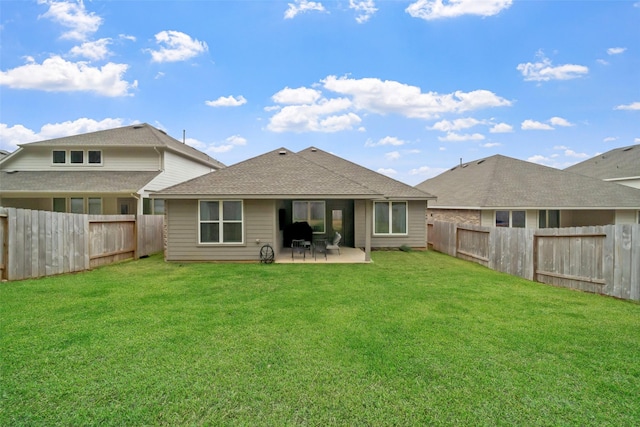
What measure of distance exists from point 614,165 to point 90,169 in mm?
34962

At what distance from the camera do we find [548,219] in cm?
1620

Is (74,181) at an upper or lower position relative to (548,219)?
upper

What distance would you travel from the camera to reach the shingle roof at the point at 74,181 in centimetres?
1595

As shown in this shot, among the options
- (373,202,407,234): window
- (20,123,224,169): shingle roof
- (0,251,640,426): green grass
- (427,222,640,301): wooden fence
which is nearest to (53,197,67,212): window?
(20,123,224,169): shingle roof

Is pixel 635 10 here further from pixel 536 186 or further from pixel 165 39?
pixel 165 39

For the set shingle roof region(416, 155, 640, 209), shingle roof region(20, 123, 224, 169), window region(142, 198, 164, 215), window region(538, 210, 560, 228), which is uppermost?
shingle roof region(20, 123, 224, 169)

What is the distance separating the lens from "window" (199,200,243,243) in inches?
444

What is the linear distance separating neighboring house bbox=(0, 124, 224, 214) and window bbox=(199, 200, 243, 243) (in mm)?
6911

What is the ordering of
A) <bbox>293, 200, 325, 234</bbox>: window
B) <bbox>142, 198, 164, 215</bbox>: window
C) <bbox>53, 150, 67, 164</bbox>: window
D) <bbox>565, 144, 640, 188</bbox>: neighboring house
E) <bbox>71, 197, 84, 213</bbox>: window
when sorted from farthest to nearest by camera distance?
<bbox>565, 144, 640, 188</bbox>: neighboring house → <bbox>53, 150, 67, 164</bbox>: window → <bbox>71, 197, 84, 213</bbox>: window → <bbox>142, 198, 164, 215</bbox>: window → <bbox>293, 200, 325, 234</bbox>: window

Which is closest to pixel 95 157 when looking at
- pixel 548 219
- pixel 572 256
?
pixel 572 256

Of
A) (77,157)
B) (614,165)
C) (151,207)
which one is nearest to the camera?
(151,207)

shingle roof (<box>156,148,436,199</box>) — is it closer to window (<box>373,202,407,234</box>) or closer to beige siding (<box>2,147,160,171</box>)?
window (<box>373,202,407,234</box>)

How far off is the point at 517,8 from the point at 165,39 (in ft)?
53.2

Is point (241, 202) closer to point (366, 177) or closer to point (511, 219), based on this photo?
point (366, 177)
